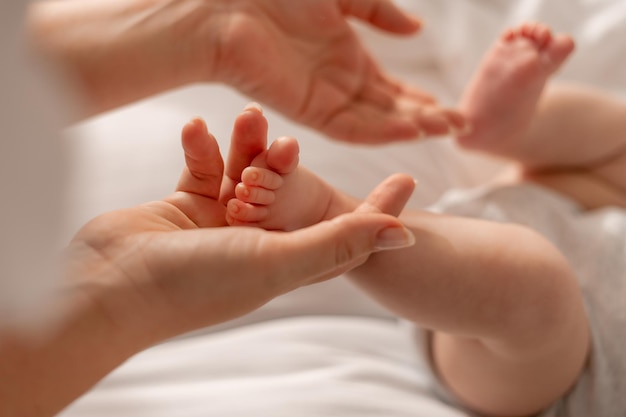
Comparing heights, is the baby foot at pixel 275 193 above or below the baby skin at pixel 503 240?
above

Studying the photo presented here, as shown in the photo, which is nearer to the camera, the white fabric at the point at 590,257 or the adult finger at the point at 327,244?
the adult finger at the point at 327,244

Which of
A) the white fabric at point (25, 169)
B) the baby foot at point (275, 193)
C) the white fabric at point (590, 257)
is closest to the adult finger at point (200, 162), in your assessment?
the baby foot at point (275, 193)

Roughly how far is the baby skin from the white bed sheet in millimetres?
89

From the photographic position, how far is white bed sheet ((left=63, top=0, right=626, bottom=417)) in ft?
2.12

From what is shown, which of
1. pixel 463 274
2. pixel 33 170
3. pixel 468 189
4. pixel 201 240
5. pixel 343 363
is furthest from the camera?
pixel 468 189

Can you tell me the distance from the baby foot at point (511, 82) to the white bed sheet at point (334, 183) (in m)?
0.12

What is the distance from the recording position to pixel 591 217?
2.47ft

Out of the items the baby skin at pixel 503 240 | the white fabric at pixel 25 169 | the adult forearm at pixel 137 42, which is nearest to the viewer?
the white fabric at pixel 25 169

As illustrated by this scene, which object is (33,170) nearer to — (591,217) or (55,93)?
(55,93)

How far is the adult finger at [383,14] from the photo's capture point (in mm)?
717

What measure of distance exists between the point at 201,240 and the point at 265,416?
28 centimetres

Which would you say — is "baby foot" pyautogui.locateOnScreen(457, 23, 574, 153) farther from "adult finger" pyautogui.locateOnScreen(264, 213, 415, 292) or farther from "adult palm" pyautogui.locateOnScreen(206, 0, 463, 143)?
"adult finger" pyautogui.locateOnScreen(264, 213, 415, 292)

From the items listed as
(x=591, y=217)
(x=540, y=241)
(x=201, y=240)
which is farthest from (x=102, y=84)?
(x=591, y=217)

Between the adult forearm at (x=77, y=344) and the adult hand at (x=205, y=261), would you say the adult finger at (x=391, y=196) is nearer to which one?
the adult hand at (x=205, y=261)
